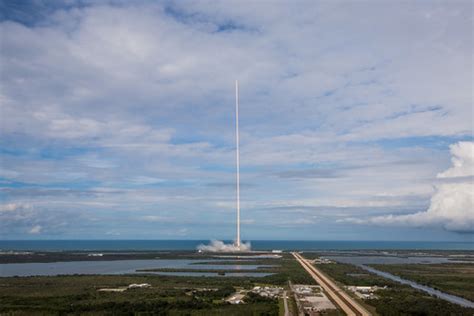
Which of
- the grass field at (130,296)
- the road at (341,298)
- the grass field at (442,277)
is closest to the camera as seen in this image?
the road at (341,298)

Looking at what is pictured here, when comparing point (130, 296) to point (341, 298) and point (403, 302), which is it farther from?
point (403, 302)

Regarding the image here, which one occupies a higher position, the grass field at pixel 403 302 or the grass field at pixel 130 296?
the grass field at pixel 130 296

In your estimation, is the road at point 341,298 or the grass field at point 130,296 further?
the grass field at point 130,296

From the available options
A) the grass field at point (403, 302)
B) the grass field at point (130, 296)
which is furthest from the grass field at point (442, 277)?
the grass field at point (130, 296)

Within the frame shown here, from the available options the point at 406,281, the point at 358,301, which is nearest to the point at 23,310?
the point at 358,301

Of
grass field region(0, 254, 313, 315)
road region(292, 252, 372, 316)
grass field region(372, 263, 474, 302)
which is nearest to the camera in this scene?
road region(292, 252, 372, 316)

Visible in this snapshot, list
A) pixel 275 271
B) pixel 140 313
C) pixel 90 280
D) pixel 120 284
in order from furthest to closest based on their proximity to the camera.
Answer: pixel 275 271
pixel 90 280
pixel 120 284
pixel 140 313

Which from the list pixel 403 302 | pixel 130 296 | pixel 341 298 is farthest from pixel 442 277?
pixel 130 296

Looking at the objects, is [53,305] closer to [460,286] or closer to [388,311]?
[388,311]

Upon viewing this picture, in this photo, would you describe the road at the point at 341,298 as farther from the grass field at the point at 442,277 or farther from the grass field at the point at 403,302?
the grass field at the point at 442,277

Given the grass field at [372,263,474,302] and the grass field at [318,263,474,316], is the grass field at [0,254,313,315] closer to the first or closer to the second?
the grass field at [318,263,474,316]

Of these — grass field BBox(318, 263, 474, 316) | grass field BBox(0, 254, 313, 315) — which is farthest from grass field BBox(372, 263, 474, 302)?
grass field BBox(0, 254, 313, 315)
